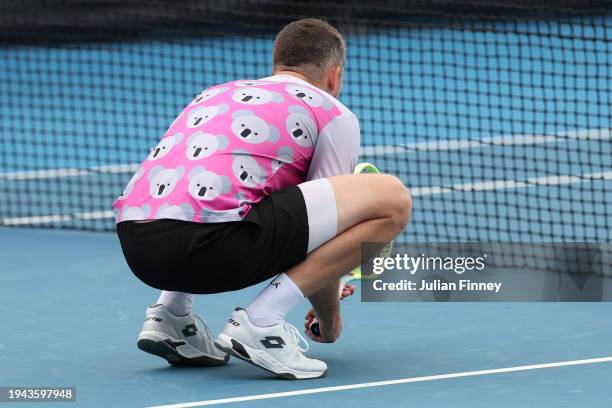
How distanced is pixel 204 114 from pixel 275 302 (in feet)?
1.95

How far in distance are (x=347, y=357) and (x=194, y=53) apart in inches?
338

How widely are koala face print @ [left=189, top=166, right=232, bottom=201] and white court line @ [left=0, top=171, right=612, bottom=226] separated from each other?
3224mm

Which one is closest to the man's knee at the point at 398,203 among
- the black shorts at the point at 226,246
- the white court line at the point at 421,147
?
the black shorts at the point at 226,246

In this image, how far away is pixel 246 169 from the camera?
3936 mm

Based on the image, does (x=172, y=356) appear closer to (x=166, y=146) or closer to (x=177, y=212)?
(x=177, y=212)

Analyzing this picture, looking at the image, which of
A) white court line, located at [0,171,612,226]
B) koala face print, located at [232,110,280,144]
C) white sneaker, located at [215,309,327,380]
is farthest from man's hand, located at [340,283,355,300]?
white court line, located at [0,171,612,226]

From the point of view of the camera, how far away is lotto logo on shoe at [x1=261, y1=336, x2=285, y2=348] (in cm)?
393

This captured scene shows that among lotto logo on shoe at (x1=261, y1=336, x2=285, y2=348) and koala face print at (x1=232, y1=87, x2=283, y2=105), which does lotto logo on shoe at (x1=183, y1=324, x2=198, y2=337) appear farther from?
koala face print at (x1=232, y1=87, x2=283, y2=105)

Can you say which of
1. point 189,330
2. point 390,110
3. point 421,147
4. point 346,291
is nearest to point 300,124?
point 346,291

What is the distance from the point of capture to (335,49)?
13.7ft

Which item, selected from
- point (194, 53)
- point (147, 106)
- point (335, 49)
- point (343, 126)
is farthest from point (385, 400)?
point (194, 53)

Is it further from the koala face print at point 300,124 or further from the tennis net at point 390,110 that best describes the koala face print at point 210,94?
the tennis net at point 390,110

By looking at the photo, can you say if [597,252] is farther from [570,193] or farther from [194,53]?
[194,53]

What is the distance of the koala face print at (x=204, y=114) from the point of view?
404cm
